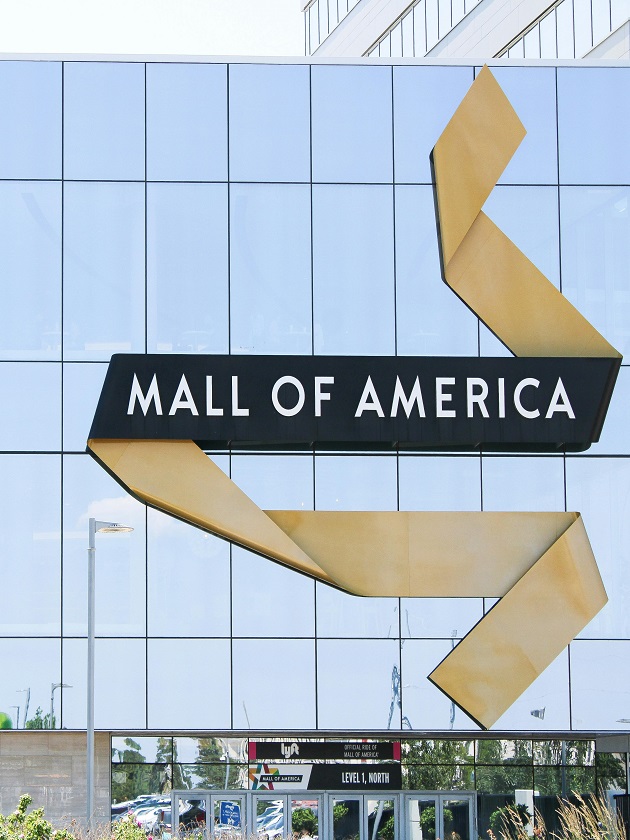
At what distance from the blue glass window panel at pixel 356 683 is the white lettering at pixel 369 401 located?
4169mm

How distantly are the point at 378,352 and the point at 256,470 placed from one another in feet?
10.3

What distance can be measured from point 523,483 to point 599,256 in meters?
4.61

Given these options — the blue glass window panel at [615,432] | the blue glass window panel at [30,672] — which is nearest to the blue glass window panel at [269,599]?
the blue glass window panel at [30,672]

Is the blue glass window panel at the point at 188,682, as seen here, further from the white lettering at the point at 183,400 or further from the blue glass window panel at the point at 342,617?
the white lettering at the point at 183,400

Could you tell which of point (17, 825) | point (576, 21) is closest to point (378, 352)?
point (17, 825)

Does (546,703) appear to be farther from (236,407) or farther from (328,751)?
(236,407)

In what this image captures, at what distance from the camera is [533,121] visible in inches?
1011

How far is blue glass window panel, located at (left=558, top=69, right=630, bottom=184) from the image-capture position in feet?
84.2

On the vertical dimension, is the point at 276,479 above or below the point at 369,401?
below

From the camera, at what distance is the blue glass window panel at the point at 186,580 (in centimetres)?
2423

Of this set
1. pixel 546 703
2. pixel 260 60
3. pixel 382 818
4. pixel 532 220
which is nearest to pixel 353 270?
pixel 532 220

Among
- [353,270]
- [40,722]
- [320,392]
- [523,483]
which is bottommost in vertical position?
[40,722]

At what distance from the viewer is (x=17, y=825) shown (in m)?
15.0

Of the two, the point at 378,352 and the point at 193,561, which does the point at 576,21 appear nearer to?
the point at 378,352
